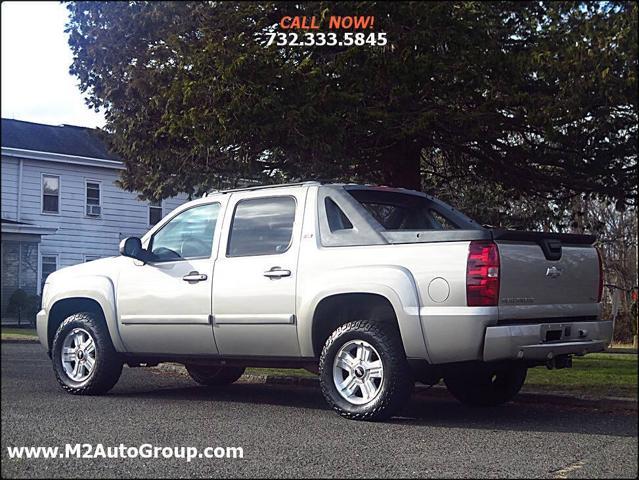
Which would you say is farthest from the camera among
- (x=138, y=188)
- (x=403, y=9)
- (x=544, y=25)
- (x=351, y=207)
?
(x=138, y=188)

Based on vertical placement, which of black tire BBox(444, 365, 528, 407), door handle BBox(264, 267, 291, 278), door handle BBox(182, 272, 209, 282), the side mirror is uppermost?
the side mirror

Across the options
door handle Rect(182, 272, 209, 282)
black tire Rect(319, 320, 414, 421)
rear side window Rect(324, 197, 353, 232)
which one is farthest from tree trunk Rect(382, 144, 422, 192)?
black tire Rect(319, 320, 414, 421)

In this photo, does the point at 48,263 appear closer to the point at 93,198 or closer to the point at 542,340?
the point at 93,198

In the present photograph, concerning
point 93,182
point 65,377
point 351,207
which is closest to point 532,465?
point 351,207

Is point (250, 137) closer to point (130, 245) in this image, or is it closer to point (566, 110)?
point (130, 245)

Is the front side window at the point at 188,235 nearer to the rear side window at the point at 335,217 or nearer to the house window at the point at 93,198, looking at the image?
the rear side window at the point at 335,217

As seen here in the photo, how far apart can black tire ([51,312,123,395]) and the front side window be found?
37.5 inches

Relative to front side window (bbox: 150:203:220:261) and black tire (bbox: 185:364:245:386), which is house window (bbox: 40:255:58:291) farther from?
front side window (bbox: 150:203:220:261)

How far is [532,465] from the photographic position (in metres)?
5.49

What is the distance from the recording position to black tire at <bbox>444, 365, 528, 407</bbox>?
8.40 m

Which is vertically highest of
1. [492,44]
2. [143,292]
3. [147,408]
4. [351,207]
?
[492,44]

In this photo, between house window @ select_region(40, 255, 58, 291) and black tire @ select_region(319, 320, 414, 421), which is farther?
house window @ select_region(40, 255, 58, 291)

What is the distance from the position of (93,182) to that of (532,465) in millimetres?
24193

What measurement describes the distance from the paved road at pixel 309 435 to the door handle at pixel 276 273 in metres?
1.17
